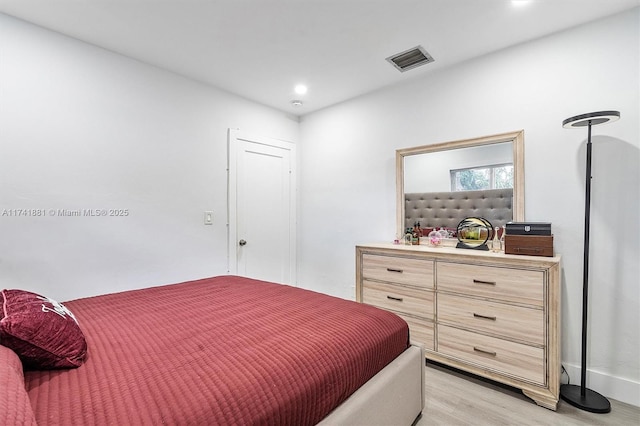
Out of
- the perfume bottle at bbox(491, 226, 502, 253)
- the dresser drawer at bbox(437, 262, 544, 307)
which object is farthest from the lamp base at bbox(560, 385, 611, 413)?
the perfume bottle at bbox(491, 226, 502, 253)

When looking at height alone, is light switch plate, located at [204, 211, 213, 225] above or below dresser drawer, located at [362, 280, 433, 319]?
above

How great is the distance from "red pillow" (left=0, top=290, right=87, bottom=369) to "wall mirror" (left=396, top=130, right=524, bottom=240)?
2565 mm

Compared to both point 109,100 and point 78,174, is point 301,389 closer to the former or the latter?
point 78,174

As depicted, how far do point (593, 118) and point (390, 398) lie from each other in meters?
2.00

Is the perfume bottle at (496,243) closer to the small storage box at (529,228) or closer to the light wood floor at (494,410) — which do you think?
the small storage box at (529,228)

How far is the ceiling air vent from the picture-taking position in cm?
249

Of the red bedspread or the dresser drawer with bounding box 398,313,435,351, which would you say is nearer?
the red bedspread

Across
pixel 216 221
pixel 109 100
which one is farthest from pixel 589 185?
pixel 109 100

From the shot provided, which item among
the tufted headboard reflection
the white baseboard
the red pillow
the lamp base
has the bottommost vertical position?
the lamp base

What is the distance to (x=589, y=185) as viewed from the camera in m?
1.95

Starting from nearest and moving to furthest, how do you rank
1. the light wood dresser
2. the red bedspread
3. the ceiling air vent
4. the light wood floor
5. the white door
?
the red bedspread → the light wood floor → the light wood dresser → the ceiling air vent → the white door

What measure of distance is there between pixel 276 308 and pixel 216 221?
172 centimetres

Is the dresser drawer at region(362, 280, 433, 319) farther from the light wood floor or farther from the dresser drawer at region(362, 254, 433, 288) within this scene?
the light wood floor

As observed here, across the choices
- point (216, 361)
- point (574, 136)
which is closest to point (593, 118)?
point (574, 136)
